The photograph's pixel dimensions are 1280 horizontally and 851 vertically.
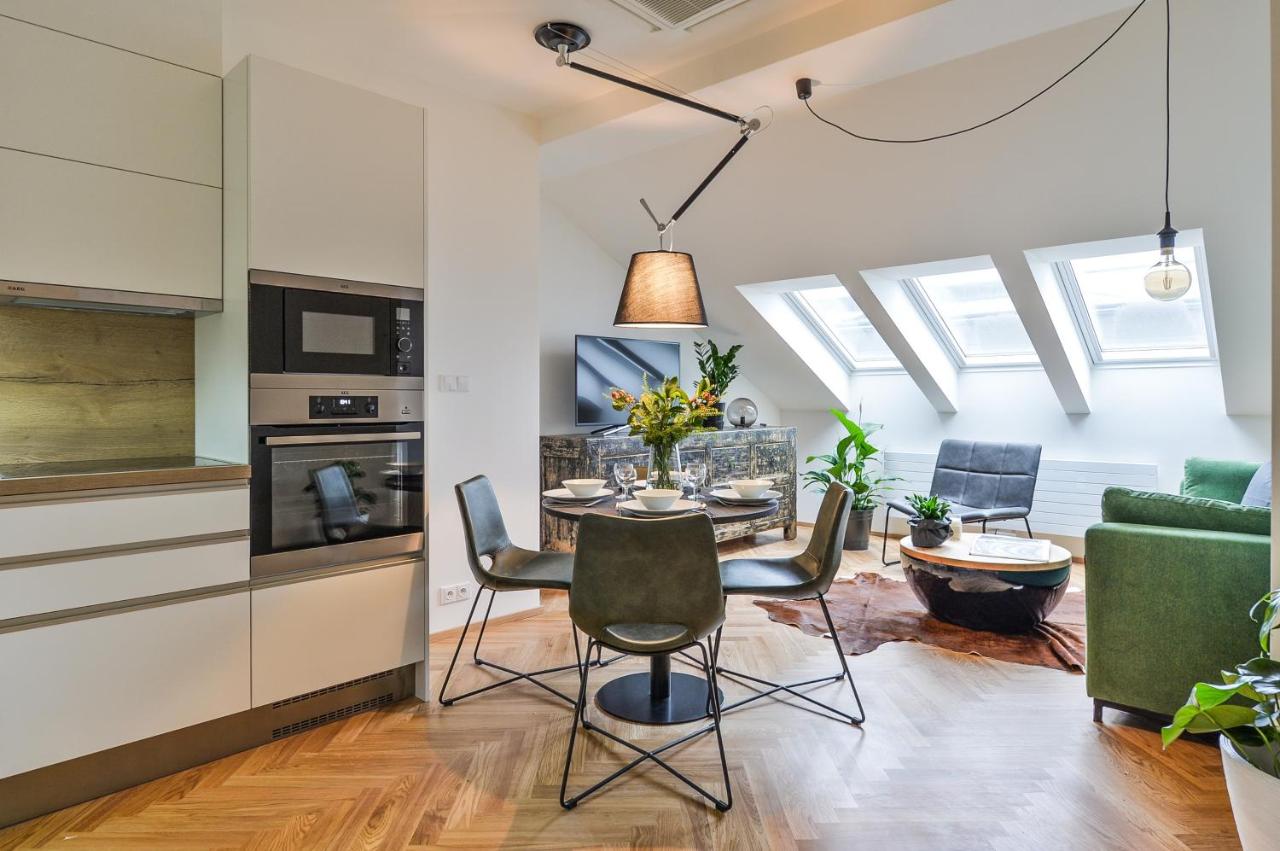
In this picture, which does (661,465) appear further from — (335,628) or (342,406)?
(335,628)

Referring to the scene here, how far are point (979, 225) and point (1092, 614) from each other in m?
2.32

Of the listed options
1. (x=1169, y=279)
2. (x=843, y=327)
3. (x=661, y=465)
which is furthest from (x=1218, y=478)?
(x=661, y=465)

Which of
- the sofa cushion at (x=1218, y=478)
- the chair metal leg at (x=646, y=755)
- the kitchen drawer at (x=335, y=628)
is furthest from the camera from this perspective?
the sofa cushion at (x=1218, y=478)

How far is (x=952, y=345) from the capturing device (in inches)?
225

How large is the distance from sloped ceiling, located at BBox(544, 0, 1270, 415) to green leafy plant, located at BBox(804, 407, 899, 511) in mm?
1361

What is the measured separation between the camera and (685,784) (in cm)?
224

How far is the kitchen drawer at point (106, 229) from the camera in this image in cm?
221

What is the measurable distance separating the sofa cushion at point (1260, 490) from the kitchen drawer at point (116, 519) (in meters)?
4.36

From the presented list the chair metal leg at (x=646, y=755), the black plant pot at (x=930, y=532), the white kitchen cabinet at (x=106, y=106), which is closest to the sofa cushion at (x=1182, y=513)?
the black plant pot at (x=930, y=532)

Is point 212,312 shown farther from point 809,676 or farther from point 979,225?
point 979,225

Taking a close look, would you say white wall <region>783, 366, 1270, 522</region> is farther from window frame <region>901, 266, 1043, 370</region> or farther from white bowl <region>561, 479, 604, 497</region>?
white bowl <region>561, 479, 604, 497</region>

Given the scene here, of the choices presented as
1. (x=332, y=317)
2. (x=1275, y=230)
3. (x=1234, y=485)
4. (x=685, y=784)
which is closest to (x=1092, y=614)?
(x=1275, y=230)

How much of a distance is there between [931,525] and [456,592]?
239 centimetres

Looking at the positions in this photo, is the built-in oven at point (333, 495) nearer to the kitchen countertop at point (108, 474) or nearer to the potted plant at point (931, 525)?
the kitchen countertop at point (108, 474)
